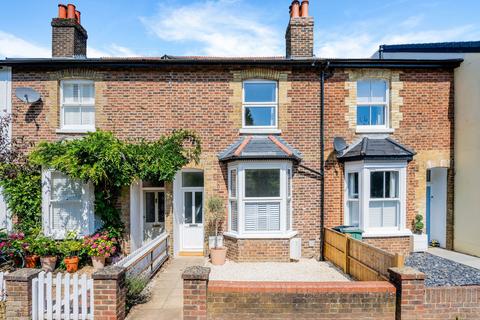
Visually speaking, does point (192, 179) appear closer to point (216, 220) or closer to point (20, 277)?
point (216, 220)

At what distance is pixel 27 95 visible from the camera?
8.92 m

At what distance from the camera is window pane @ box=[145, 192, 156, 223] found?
10.0 m

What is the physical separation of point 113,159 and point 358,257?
674 cm

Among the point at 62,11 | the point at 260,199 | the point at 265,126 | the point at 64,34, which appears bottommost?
the point at 260,199

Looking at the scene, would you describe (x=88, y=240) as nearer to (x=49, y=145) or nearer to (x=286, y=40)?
(x=49, y=145)

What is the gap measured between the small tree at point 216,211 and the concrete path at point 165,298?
124 cm

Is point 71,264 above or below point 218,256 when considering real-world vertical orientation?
below

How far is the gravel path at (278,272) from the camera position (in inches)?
→ 287

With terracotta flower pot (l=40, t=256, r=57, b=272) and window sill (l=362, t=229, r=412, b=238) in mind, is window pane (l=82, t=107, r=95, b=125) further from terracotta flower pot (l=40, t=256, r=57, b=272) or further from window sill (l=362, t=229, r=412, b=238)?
window sill (l=362, t=229, r=412, b=238)

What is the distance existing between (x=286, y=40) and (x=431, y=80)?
504cm

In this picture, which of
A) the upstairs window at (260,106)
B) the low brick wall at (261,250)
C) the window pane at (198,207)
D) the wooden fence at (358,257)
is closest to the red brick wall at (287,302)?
the wooden fence at (358,257)

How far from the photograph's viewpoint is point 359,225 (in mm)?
8977

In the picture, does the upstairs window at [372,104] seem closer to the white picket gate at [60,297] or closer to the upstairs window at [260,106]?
the upstairs window at [260,106]

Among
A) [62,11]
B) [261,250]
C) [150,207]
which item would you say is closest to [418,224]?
[261,250]
